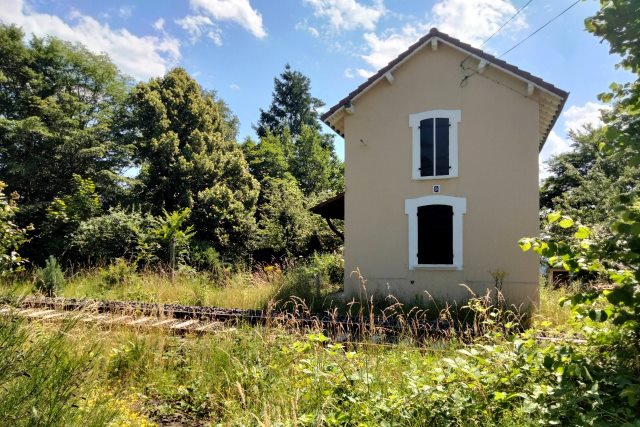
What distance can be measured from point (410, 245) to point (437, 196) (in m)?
1.52

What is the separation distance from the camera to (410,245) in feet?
34.7

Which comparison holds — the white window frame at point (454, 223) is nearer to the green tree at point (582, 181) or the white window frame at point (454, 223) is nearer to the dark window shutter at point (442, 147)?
the dark window shutter at point (442, 147)

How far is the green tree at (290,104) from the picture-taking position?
38312 millimetres

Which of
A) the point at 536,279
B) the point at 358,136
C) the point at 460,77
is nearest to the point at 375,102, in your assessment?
the point at 358,136

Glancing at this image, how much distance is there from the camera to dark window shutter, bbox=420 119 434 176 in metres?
10.7

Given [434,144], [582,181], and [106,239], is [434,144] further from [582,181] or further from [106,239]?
[582,181]

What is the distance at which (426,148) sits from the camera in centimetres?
1074

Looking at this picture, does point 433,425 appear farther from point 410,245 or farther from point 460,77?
point 460,77

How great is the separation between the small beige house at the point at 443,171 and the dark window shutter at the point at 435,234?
27 millimetres

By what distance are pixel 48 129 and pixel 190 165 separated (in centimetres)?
795

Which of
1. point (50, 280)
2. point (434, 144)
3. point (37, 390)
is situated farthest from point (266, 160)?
point (37, 390)

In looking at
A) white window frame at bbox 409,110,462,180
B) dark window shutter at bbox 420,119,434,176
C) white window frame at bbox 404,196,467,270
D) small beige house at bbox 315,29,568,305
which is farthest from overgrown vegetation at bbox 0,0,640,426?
dark window shutter at bbox 420,119,434,176

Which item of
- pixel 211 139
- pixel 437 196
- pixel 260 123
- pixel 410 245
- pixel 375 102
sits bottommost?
pixel 410 245

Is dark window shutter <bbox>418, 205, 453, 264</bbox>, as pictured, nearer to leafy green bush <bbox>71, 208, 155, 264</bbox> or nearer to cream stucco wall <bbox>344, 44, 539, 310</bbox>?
cream stucco wall <bbox>344, 44, 539, 310</bbox>
